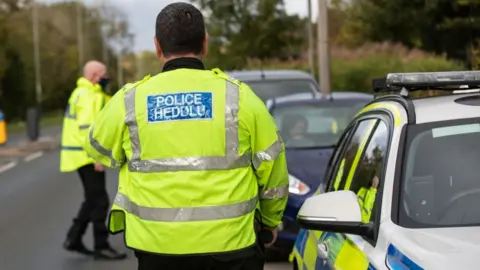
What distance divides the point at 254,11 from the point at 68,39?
62719 mm

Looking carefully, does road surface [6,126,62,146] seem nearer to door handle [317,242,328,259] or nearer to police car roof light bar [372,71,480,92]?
door handle [317,242,328,259]

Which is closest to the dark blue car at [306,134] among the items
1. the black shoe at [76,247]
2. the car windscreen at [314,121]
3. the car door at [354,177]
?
the car windscreen at [314,121]

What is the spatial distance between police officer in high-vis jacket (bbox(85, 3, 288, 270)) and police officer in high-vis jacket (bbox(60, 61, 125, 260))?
16.3 feet

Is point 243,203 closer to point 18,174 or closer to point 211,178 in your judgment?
point 211,178

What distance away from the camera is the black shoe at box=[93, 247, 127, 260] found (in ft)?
28.6

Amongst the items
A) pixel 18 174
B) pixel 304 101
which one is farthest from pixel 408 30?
pixel 304 101

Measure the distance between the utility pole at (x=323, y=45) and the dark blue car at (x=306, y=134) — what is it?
8367mm

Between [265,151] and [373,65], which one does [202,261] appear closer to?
[265,151]

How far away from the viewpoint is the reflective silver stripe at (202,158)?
3512 millimetres

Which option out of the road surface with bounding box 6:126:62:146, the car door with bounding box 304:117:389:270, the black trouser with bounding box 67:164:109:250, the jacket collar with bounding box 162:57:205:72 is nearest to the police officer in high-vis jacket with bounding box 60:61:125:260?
the black trouser with bounding box 67:164:109:250

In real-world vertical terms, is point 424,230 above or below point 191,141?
below

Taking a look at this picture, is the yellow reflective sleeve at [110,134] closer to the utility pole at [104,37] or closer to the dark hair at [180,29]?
the dark hair at [180,29]

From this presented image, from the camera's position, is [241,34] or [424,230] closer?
[424,230]

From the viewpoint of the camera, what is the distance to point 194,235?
11.4ft
